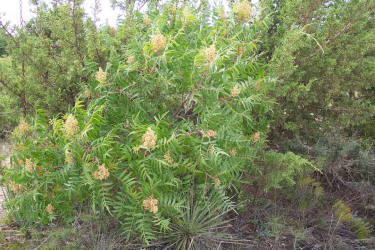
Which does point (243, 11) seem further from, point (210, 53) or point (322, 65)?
point (322, 65)

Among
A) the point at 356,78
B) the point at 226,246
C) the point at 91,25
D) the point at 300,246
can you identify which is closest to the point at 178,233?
the point at 226,246

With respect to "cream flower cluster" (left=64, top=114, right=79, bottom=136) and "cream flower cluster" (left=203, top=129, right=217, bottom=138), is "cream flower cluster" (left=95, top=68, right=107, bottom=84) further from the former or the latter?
"cream flower cluster" (left=203, top=129, right=217, bottom=138)

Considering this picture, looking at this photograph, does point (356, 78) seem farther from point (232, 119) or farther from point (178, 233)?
point (178, 233)

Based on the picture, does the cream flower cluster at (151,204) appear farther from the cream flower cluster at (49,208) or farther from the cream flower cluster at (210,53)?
the cream flower cluster at (210,53)

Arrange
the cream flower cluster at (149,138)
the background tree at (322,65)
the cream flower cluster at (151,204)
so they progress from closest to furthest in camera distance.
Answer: the cream flower cluster at (149,138), the cream flower cluster at (151,204), the background tree at (322,65)

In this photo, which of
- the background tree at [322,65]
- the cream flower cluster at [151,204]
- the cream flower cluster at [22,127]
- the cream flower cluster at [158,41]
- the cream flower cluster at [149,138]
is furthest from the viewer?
the background tree at [322,65]

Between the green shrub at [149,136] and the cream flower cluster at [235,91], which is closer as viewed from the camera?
the green shrub at [149,136]

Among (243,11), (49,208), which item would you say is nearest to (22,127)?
(49,208)

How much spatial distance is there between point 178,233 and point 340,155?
2.48 meters

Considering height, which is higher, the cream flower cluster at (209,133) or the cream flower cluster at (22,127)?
the cream flower cluster at (22,127)

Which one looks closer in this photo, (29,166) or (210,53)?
(210,53)

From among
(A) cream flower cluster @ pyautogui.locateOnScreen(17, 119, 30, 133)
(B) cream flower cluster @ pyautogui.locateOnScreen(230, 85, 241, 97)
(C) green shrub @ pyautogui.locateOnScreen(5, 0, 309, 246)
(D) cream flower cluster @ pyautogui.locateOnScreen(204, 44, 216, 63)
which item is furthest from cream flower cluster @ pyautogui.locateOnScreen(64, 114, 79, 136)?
(B) cream flower cluster @ pyautogui.locateOnScreen(230, 85, 241, 97)

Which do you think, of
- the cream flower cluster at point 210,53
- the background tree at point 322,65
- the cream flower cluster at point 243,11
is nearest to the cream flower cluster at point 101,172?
the cream flower cluster at point 210,53

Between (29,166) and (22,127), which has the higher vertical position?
(22,127)
